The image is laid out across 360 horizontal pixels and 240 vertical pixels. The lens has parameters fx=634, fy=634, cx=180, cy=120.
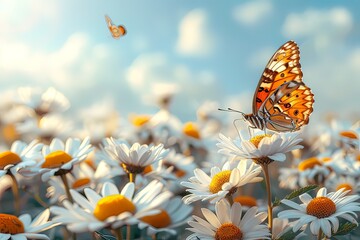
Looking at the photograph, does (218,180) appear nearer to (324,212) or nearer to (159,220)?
(324,212)

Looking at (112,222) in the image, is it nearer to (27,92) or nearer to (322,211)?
(322,211)

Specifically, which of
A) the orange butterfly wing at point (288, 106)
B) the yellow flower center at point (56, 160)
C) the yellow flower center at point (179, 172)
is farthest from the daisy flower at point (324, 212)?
the yellow flower center at point (179, 172)

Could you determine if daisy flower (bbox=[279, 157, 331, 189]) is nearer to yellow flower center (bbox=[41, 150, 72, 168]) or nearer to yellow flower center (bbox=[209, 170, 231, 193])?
yellow flower center (bbox=[209, 170, 231, 193])

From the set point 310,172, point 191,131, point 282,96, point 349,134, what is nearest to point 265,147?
point 282,96

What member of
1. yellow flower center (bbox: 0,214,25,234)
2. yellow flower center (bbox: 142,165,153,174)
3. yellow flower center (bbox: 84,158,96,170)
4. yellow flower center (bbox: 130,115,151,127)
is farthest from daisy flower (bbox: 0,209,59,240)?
yellow flower center (bbox: 130,115,151,127)


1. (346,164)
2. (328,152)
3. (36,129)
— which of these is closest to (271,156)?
(346,164)
